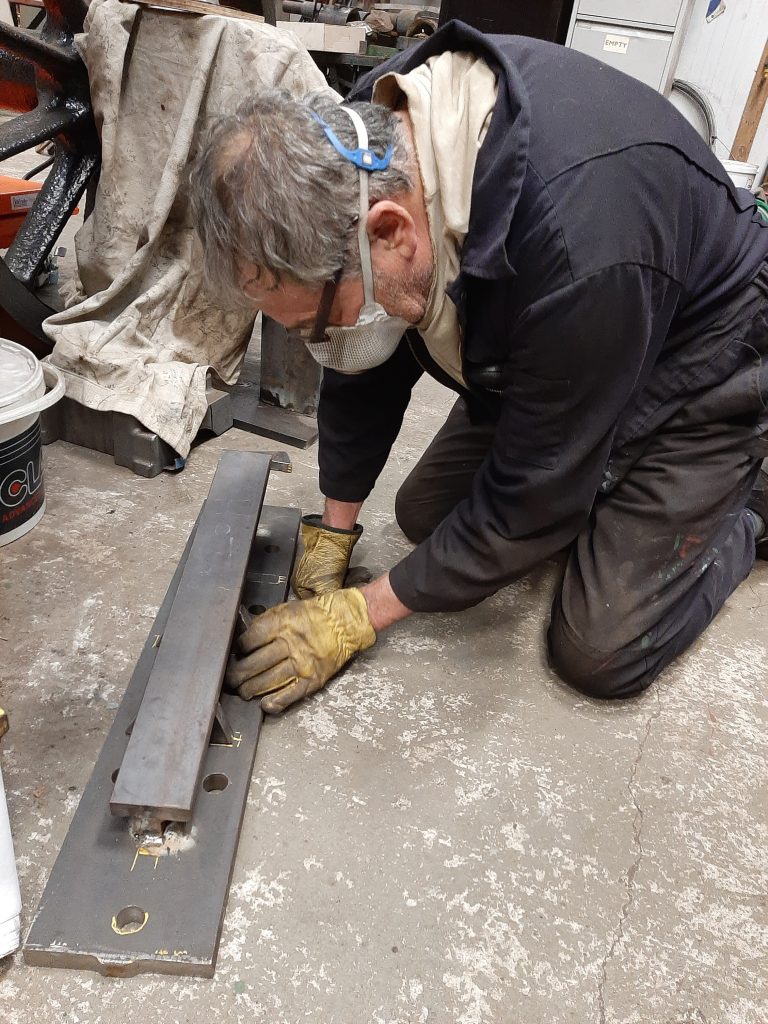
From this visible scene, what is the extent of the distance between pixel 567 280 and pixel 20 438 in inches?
52.4

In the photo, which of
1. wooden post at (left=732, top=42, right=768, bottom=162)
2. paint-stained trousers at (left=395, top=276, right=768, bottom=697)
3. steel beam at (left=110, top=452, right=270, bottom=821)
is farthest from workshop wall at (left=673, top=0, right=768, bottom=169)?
steel beam at (left=110, top=452, right=270, bottom=821)

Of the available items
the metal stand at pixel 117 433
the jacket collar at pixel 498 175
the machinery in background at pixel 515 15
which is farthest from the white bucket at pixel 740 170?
the jacket collar at pixel 498 175

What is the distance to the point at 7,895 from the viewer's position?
37.3 inches

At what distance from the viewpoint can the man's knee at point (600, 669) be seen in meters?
1.53

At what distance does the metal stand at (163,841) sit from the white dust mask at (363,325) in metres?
0.47

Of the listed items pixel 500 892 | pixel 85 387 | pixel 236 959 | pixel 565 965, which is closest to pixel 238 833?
pixel 236 959

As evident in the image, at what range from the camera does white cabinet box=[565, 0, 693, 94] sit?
467 cm

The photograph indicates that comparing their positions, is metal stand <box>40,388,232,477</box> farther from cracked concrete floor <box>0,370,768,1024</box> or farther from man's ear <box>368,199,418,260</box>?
man's ear <box>368,199,418,260</box>

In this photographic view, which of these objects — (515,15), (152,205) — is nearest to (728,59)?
(515,15)

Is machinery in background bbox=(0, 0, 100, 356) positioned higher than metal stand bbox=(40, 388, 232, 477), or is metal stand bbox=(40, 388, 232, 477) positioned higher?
machinery in background bbox=(0, 0, 100, 356)

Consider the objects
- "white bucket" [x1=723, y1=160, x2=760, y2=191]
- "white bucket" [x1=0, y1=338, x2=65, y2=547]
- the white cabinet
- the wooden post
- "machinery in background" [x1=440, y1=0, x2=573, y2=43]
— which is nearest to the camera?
"white bucket" [x1=0, y1=338, x2=65, y2=547]

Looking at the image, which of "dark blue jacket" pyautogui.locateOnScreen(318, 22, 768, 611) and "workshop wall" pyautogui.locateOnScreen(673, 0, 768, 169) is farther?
"workshop wall" pyautogui.locateOnScreen(673, 0, 768, 169)

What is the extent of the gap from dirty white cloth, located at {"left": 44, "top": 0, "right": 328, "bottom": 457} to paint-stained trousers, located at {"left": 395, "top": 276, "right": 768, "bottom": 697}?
126 cm

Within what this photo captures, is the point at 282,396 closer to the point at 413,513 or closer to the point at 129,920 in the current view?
the point at 413,513
